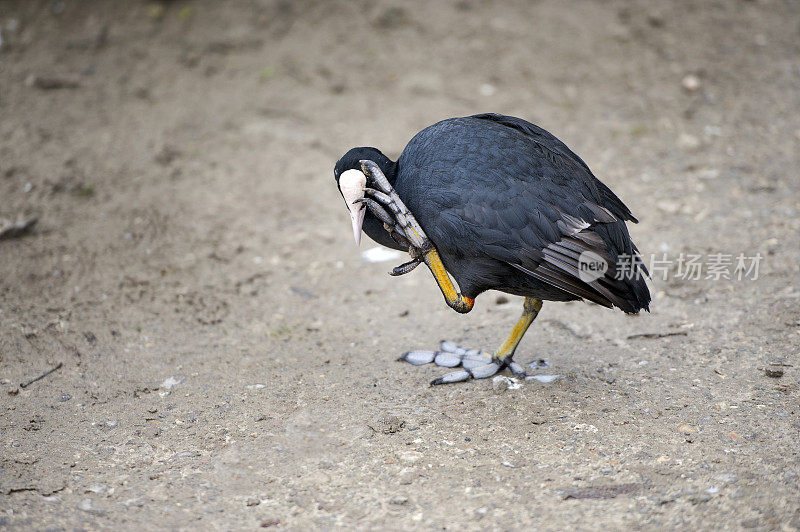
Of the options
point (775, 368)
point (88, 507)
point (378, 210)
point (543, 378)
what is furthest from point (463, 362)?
point (88, 507)

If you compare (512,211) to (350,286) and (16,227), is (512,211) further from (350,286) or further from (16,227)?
(16,227)

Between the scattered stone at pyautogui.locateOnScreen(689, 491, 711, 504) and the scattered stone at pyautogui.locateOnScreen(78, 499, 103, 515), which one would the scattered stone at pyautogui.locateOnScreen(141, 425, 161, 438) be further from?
the scattered stone at pyautogui.locateOnScreen(689, 491, 711, 504)

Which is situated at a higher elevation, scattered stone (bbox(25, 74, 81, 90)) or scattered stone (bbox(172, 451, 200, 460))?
scattered stone (bbox(25, 74, 81, 90))

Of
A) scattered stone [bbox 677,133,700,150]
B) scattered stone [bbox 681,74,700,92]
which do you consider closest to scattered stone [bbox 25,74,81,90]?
scattered stone [bbox 677,133,700,150]

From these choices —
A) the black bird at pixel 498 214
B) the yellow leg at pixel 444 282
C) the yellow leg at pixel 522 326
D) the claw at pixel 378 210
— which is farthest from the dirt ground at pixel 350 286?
the claw at pixel 378 210

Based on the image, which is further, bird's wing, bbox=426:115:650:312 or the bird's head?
the bird's head

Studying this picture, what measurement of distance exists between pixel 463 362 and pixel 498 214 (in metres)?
1.08

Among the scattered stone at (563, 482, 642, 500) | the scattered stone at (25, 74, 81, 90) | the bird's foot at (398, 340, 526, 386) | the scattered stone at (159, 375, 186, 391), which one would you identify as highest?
the scattered stone at (563, 482, 642, 500)

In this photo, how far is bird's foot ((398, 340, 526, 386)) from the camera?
379cm

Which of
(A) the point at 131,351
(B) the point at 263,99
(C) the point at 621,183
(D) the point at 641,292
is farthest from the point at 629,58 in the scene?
(A) the point at 131,351

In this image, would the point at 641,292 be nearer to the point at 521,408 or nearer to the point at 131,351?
the point at 521,408

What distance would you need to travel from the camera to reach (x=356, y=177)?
3.52m

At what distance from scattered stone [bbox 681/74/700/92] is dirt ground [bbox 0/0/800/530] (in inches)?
1.2

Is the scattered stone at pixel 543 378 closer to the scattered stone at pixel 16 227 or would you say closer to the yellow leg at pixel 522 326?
the yellow leg at pixel 522 326
